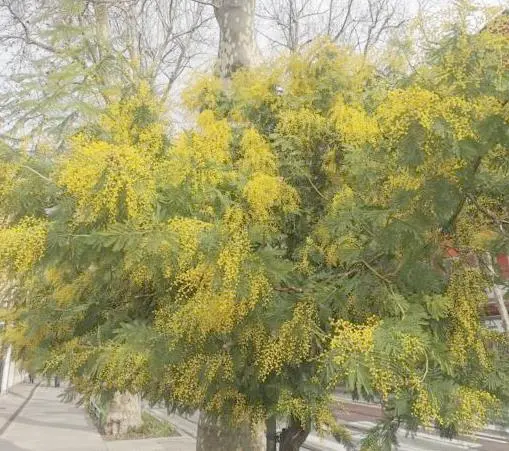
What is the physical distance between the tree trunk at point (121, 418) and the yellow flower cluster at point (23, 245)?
10.4 m

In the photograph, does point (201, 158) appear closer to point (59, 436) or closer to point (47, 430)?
point (59, 436)

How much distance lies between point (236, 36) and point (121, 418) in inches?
381

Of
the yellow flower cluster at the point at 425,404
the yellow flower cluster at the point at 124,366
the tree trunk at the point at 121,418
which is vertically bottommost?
the tree trunk at the point at 121,418

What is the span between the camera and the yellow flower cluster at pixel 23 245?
348cm

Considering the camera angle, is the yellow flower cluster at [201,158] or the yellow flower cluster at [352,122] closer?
the yellow flower cluster at [201,158]

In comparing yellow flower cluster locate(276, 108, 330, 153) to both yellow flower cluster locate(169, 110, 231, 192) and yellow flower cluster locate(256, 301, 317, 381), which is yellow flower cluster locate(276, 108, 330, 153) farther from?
yellow flower cluster locate(256, 301, 317, 381)

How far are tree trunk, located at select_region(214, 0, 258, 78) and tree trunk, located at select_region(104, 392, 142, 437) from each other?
28.9ft

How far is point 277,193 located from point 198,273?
137 centimetres

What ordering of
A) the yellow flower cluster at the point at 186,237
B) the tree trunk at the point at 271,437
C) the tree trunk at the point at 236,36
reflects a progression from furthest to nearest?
1. the tree trunk at the point at 236,36
2. the tree trunk at the point at 271,437
3. the yellow flower cluster at the point at 186,237

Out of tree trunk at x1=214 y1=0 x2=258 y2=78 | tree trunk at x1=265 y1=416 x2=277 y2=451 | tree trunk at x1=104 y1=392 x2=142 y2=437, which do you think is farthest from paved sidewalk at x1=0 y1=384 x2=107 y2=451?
tree trunk at x1=214 y1=0 x2=258 y2=78

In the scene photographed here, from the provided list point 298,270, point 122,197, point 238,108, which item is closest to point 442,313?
point 298,270

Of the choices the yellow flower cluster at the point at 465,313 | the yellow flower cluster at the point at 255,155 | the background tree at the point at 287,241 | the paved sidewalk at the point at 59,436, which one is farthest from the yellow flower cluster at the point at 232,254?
the paved sidewalk at the point at 59,436

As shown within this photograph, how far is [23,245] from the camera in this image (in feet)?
11.5

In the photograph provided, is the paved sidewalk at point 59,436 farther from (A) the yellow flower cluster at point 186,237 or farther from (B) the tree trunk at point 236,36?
(A) the yellow flower cluster at point 186,237
